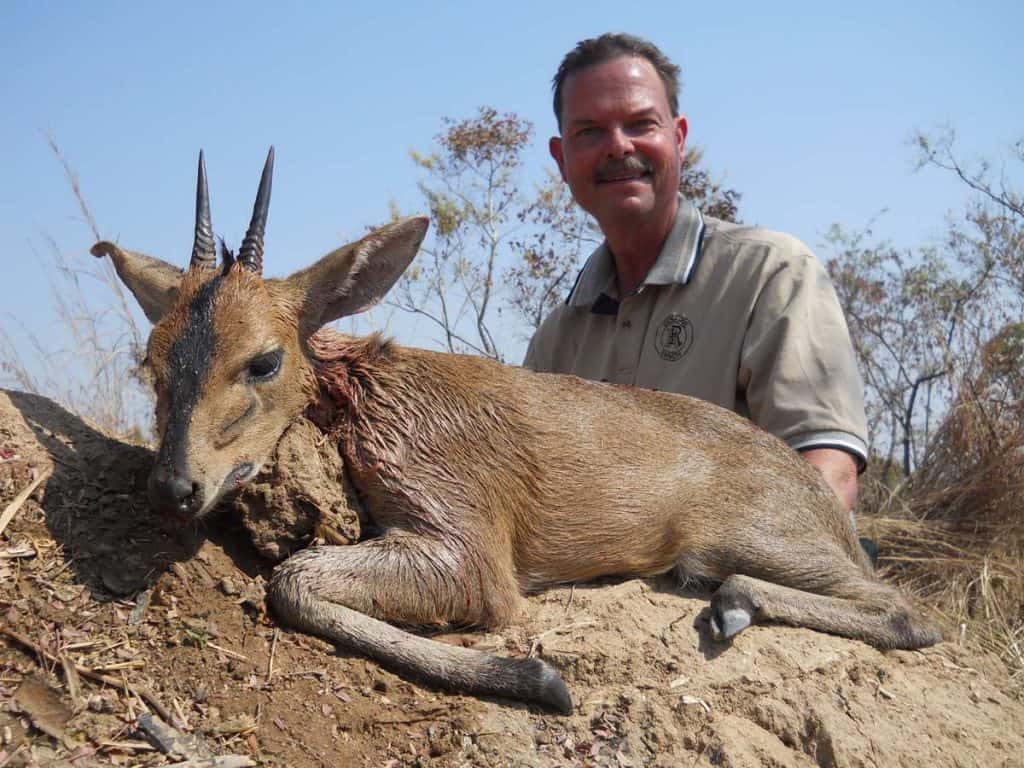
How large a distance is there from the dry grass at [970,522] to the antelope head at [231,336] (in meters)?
4.74

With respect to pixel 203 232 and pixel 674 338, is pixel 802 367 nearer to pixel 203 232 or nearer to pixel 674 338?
pixel 674 338

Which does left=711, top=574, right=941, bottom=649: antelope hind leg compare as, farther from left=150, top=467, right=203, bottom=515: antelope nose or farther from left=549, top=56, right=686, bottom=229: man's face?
left=549, top=56, right=686, bottom=229: man's face

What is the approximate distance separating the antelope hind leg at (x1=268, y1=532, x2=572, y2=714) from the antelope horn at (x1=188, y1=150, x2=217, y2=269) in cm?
165

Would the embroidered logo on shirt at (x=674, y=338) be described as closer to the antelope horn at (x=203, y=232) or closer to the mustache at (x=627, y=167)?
the mustache at (x=627, y=167)

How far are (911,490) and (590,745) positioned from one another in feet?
24.0

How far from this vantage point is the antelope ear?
5129mm

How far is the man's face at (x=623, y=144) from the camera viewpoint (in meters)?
7.50

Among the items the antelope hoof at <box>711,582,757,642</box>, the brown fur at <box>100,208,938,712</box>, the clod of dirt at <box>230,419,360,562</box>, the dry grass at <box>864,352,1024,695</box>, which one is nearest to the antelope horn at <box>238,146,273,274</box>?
the brown fur at <box>100,208,938,712</box>

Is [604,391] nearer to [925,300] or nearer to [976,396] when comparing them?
[976,396]

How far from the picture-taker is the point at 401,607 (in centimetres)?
437

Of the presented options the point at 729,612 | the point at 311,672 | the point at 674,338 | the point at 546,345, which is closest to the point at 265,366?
the point at 311,672

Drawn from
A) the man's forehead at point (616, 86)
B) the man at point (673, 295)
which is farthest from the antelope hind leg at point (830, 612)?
the man's forehead at point (616, 86)

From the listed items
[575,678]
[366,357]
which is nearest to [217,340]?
[366,357]

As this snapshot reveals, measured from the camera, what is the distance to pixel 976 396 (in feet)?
31.8
